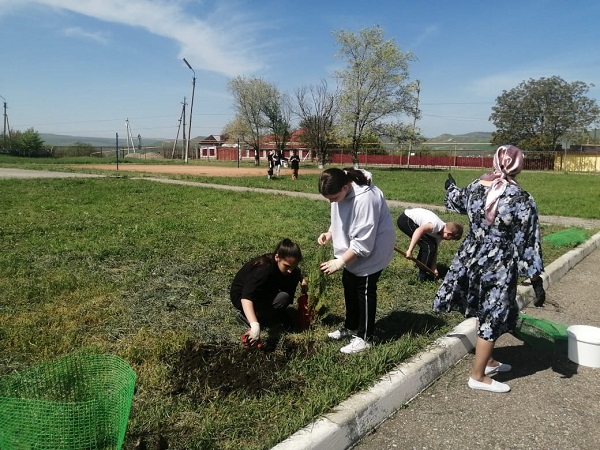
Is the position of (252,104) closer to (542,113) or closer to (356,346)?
(542,113)

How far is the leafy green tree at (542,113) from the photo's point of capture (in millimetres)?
56969

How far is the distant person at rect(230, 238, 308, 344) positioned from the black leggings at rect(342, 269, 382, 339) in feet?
1.47

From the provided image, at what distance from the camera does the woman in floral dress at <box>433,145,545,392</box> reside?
324 centimetres

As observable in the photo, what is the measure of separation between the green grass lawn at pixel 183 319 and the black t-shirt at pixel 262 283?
23 centimetres

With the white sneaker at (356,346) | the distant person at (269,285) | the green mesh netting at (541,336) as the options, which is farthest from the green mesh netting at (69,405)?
the green mesh netting at (541,336)

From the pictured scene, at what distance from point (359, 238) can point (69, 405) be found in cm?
211

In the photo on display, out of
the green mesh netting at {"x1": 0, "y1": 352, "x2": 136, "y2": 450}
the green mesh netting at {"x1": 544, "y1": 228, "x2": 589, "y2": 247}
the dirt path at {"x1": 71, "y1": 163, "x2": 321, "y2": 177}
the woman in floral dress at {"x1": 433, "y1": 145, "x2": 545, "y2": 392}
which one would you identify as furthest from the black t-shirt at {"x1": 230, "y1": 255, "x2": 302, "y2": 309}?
the dirt path at {"x1": 71, "y1": 163, "x2": 321, "y2": 177}

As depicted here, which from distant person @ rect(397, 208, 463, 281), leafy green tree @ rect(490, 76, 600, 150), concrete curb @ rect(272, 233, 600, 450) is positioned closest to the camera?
concrete curb @ rect(272, 233, 600, 450)

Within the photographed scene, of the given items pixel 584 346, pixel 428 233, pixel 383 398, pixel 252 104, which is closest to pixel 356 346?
pixel 383 398

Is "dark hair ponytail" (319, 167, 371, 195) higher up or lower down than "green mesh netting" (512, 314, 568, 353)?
higher up

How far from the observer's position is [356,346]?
3826 millimetres

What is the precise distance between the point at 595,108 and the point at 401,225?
60774mm

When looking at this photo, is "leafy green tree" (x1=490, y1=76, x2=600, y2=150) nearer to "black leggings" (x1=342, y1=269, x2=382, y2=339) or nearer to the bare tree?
the bare tree

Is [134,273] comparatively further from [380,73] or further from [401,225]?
[380,73]
